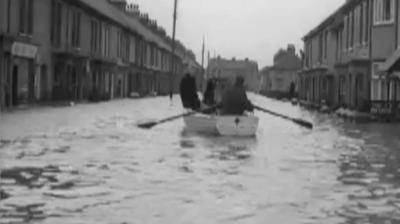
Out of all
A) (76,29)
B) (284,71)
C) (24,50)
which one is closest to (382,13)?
(24,50)

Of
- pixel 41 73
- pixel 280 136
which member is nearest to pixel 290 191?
pixel 280 136

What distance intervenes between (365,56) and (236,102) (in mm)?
19591

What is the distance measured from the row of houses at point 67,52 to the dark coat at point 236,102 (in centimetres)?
1520

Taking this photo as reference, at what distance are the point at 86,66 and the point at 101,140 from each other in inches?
Answer: 1500

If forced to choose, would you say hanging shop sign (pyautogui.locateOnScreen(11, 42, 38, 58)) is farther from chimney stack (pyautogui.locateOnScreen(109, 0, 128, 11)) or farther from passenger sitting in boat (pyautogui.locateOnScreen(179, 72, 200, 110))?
chimney stack (pyautogui.locateOnScreen(109, 0, 128, 11))

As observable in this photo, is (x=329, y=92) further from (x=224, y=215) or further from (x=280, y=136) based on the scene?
(x=224, y=215)

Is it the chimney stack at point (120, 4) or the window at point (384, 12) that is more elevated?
the chimney stack at point (120, 4)

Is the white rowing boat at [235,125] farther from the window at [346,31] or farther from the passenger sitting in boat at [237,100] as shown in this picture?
the window at [346,31]

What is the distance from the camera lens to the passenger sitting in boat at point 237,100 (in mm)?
23844

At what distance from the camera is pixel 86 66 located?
5844 centimetres

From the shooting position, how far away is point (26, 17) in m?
42.1

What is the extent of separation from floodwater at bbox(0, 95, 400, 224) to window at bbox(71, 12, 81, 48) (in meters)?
32.1

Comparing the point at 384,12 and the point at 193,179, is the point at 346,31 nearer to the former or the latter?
the point at 384,12

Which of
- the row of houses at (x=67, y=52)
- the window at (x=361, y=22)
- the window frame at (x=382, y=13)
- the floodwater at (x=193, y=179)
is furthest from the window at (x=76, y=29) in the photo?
the floodwater at (x=193, y=179)
